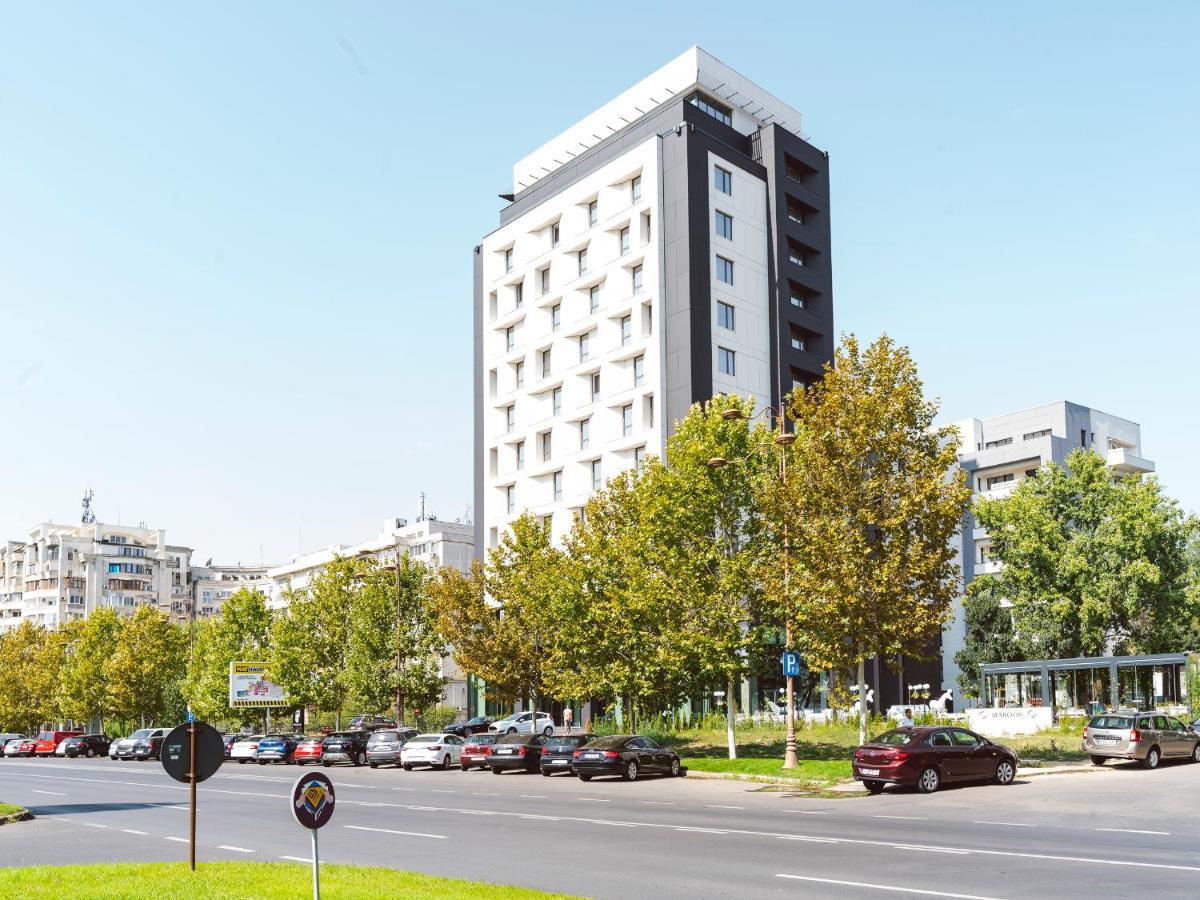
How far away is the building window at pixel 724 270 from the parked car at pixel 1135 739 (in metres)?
36.5

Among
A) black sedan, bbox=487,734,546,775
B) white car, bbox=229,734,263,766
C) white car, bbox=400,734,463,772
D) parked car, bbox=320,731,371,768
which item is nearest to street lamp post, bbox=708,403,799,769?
black sedan, bbox=487,734,546,775

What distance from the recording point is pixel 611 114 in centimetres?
7481

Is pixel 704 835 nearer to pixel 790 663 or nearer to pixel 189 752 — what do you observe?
pixel 189 752

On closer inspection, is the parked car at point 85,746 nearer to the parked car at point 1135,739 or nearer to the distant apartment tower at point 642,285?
the distant apartment tower at point 642,285

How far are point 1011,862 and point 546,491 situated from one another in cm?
5763

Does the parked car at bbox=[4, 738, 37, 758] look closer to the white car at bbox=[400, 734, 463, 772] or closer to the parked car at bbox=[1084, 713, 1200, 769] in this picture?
the white car at bbox=[400, 734, 463, 772]

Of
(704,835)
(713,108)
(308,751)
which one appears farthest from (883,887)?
(713,108)

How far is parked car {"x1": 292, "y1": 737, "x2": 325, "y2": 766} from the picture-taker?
168ft

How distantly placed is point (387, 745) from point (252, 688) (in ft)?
94.5

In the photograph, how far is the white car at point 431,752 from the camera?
45.2 meters

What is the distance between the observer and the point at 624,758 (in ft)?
117

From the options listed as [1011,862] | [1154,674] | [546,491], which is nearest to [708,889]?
[1011,862]

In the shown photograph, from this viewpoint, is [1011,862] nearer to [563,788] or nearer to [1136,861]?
[1136,861]

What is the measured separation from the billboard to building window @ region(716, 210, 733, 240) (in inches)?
1491
